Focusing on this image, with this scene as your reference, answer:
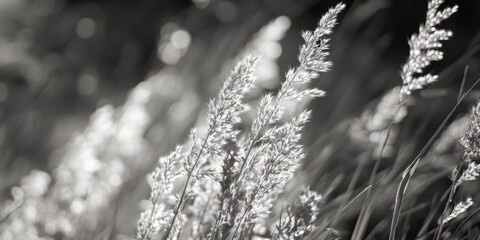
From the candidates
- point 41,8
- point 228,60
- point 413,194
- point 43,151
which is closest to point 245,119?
point 228,60

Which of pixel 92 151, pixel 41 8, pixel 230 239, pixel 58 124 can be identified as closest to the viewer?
pixel 230 239

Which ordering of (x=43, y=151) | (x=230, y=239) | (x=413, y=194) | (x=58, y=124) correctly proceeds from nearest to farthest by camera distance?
(x=230, y=239) → (x=413, y=194) → (x=43, y=151) → (x=58, y=124)

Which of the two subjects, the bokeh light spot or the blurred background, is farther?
the bokeh light spot

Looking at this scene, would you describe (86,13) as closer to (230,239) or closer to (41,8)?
(41,8)

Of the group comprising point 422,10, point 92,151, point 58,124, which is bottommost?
point 92,151

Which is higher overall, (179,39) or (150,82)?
(179,39)

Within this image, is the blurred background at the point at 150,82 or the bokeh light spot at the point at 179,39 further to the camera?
the bokeh light spot at the point at 179,39

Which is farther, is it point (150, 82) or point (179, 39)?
point (179, 39)

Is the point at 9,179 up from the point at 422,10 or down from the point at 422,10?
down
